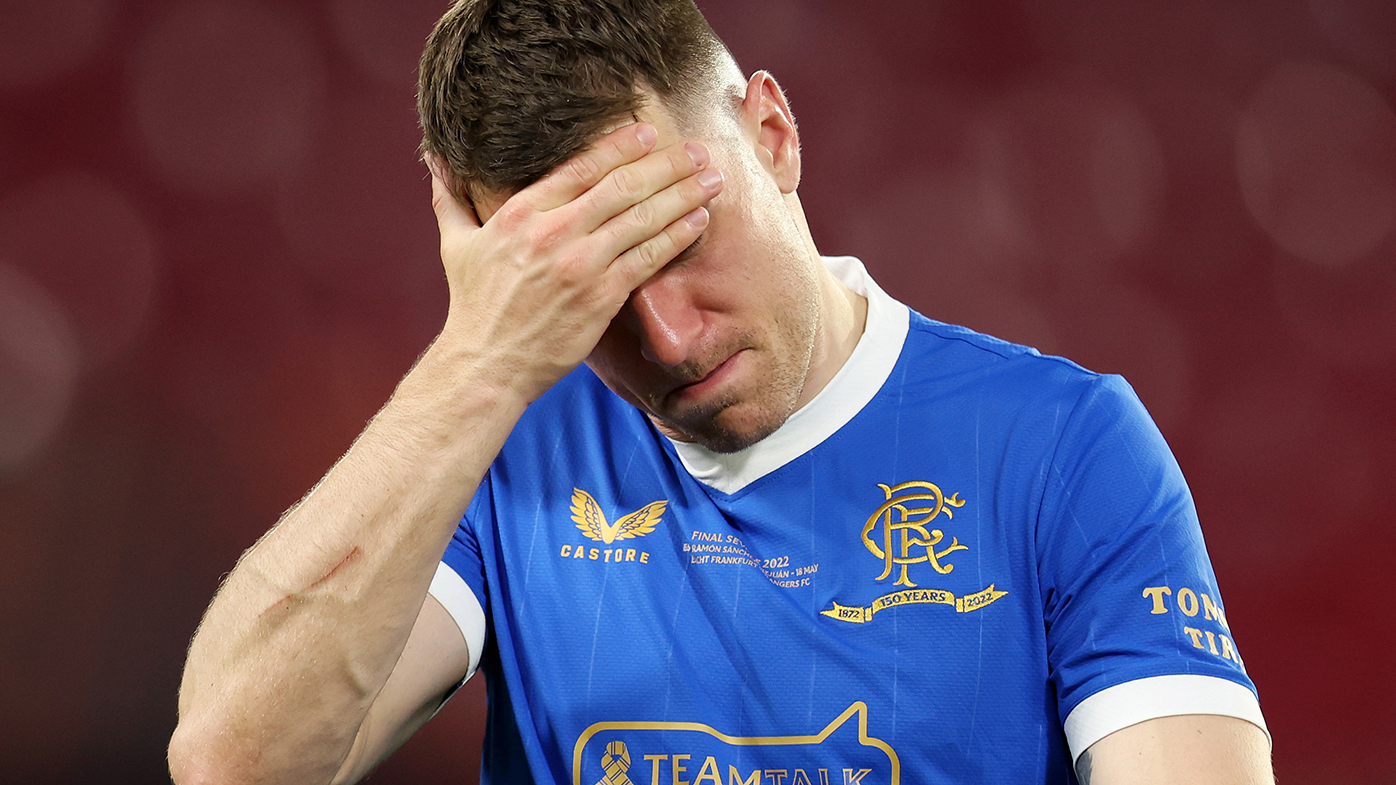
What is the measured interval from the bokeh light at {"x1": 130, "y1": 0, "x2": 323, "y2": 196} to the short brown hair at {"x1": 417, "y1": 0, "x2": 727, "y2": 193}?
1.14m

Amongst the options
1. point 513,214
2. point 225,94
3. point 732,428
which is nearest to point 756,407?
point 732,428

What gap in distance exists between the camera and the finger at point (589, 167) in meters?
0.75

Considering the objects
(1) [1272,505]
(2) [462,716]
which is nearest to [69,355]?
(2) [462,716]

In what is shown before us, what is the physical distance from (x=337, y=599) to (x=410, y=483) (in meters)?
0.09

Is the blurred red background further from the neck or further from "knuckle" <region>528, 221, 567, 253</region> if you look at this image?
"knuckle" <region>528, 221, 567, 253</region>

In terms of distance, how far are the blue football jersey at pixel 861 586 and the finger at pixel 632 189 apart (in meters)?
0.26

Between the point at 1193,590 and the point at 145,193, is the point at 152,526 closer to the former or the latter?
the point at 145,193

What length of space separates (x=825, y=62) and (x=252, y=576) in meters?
1.52

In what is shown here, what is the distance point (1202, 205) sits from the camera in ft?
6.38

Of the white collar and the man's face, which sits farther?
the white collar

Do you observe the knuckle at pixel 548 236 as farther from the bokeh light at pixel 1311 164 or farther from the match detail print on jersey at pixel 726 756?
the bokeh light at pixel 1311 164

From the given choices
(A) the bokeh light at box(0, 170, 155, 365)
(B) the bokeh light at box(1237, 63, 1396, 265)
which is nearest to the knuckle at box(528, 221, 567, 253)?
(A) the bokeh light at box(0, 170, 155, 365)

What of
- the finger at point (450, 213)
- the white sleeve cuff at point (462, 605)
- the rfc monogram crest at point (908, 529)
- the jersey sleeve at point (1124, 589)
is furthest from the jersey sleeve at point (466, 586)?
the jersey sleeve at point (1124, 589)

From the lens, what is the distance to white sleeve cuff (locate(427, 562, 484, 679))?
91 cm
